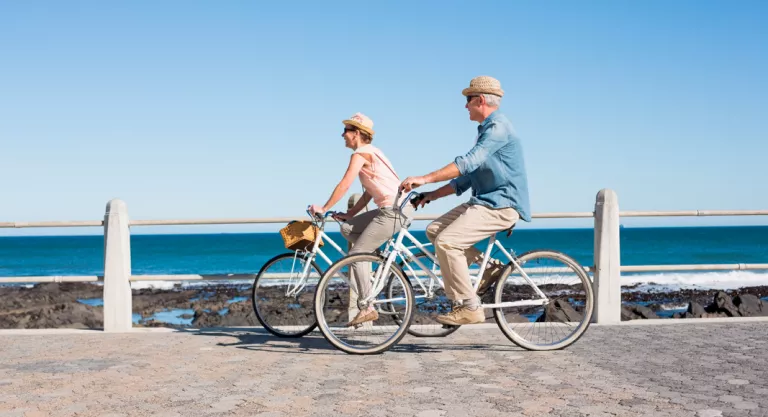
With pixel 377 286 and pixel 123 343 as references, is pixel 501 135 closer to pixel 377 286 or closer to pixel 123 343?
pixel 377 286

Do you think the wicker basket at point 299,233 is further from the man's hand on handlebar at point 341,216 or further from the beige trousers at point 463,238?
the beige trousers at point 463,238

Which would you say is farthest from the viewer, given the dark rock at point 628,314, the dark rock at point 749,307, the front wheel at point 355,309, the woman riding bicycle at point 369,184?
the dark rock at point 749,307

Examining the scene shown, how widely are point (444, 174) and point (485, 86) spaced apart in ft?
2.68

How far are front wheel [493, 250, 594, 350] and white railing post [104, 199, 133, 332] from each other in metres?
3.69

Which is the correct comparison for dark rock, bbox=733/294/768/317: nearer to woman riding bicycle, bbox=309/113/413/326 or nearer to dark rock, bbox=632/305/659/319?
dark rock, bbox=632/305/659/319

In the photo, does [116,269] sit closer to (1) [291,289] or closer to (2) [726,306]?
(1) [291,289]

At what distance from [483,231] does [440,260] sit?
0.37 m

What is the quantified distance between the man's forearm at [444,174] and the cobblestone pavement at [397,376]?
4.14 ft

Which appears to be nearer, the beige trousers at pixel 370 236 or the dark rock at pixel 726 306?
the beige trousers at pixel 370 236

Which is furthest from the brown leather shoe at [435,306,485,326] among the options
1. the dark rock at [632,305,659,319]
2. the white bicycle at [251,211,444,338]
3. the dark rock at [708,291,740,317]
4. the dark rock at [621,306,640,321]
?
the dark rock at [708,291,740,317]

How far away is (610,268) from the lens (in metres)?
7.79

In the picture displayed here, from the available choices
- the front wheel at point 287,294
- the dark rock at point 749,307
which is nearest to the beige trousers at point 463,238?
the front wheel at point 287,294

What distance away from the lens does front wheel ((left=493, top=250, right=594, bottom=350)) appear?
607cm

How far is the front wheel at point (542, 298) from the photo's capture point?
19.9 feet
